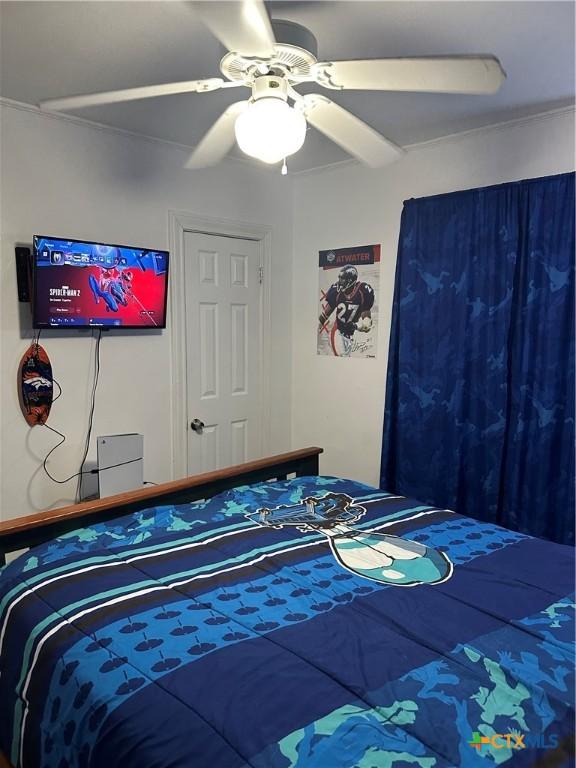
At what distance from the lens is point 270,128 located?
165 centimetres

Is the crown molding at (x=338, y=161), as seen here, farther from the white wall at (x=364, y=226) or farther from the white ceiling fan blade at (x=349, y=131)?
the white ceiling fan blade at (x=349, y=131)

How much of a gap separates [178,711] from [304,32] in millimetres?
1824

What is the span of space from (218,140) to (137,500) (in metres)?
1.44

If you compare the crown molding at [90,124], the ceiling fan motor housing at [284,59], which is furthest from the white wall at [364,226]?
the ceiling fan motor housing at [284,59]

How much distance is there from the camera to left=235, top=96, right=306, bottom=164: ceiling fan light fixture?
1.65 meters

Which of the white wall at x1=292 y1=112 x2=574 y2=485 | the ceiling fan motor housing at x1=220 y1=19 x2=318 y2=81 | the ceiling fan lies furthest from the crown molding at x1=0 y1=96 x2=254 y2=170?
the ceiling fan motor housing at x1=220 y1=19 x2=318 y2=81

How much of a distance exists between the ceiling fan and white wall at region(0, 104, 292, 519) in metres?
1.05

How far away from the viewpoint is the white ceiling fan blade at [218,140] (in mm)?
1836

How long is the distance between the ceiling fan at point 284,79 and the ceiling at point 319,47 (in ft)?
0.79

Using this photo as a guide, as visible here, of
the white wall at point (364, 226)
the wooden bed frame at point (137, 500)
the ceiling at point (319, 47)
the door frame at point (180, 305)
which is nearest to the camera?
the ceiling at point (319, 47)

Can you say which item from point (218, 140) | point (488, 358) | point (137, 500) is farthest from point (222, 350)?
point (218, 140)

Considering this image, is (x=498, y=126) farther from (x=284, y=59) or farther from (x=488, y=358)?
(x=284, y=59)

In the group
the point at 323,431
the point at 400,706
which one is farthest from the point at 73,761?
the point at 323,431

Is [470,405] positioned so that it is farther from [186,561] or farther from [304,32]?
[304,32]
